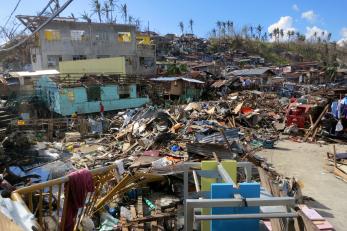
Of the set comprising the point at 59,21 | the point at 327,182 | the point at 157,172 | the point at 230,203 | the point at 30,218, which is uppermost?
the point at 59,21

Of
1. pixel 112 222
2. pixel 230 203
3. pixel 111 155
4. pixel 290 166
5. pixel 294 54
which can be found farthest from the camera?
pixel 294 54

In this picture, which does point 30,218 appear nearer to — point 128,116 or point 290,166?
point 290,166

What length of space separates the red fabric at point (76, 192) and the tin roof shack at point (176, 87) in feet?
90.7

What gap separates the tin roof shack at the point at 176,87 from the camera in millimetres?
33594

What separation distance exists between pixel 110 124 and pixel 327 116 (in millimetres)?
13504

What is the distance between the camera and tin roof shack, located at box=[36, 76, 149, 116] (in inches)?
1016

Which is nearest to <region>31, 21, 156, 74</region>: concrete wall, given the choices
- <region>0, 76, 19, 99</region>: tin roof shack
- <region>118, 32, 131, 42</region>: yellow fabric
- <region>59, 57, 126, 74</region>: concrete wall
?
<region>118, 32, 131, 42</region>: yellow fabric

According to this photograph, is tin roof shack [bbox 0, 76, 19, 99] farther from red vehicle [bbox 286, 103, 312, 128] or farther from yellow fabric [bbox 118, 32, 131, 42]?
red vehicle [bbox 286, 103, 312, 128]

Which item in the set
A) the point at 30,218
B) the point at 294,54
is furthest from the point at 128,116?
the point at 294,54

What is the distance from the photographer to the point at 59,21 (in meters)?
37.0

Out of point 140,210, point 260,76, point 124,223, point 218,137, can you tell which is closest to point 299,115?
point 218,137

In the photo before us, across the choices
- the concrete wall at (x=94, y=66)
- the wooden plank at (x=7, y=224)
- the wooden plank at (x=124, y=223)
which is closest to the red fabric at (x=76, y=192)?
the wooden plank at (x=7, y=224)

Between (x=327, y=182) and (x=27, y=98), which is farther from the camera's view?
(x=27, y=98)

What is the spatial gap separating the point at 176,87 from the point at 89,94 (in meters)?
9.90
